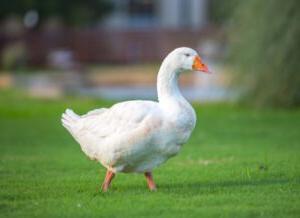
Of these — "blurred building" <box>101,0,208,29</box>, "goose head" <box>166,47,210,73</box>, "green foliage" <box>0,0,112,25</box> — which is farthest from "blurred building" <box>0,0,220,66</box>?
"goose head" <box>166,47,210,73</box>

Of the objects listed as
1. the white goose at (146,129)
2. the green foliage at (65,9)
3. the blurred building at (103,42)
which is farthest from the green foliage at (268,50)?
the blurred building at (103,42)

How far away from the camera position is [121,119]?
9.36m

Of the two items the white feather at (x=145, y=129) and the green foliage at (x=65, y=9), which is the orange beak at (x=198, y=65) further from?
the green foliage at (x=65, y=9)

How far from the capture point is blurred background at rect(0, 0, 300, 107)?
67.3ft

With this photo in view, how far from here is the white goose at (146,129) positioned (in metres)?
9.10

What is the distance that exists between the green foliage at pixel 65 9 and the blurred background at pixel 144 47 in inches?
2.1

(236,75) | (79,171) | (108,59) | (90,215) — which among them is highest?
(90,215)

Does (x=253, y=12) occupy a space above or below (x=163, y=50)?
above

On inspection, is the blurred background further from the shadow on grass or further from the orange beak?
the orange beak

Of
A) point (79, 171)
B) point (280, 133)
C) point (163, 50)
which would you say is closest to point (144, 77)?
point (163, 50)

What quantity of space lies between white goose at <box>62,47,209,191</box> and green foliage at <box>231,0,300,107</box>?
11.0m

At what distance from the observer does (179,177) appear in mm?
10664

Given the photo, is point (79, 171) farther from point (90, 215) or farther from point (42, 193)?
point (90, 215)

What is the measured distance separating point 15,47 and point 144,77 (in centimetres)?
831
